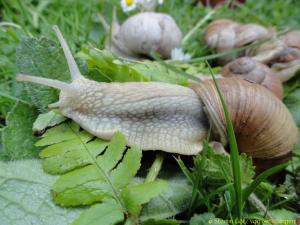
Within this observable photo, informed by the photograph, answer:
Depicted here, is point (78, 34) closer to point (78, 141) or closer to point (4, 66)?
point (4, 66)

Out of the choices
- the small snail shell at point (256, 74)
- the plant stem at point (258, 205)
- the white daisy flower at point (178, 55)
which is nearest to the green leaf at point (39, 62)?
the plant stem at point (258, 205)

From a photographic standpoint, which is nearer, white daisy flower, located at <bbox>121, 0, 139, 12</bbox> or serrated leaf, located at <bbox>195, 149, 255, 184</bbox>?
serrated leaf, located at <bbox>195, 149, 255, 184</bbox>

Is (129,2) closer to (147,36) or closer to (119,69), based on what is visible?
(147,36)

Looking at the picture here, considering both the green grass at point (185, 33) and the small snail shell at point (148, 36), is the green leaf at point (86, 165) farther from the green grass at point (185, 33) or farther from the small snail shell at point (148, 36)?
the small snail shell at point (148, 36)

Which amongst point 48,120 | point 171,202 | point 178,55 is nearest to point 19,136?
point 48,120

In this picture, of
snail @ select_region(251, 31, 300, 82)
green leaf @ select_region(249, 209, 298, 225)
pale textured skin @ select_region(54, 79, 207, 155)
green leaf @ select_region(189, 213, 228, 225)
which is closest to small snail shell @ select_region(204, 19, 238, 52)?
snail @ select_region(251, 31, 300, 82)

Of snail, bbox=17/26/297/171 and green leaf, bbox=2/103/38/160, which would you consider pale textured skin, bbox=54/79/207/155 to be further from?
green leaf, bbox=2/103/38/160

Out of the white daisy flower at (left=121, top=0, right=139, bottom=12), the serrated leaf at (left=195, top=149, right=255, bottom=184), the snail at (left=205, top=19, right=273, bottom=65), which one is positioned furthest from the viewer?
the white daisy flower at (left=121, top=0, right=139, bottom=12)
